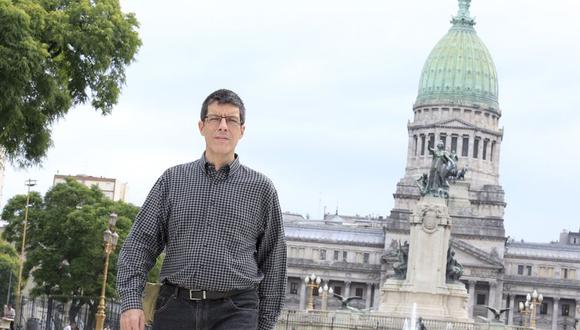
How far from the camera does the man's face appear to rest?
393 inches

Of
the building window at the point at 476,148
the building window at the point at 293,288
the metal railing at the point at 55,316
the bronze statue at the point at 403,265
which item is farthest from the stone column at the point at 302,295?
the bronze statue at the point at 403,265

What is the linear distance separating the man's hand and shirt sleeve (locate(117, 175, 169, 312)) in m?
0.04

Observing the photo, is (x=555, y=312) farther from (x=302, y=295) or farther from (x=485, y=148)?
(x=302, y=295)

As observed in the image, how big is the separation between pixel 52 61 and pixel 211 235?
73.8 feet

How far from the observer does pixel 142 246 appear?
9.98 m

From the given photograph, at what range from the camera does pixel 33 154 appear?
109ft

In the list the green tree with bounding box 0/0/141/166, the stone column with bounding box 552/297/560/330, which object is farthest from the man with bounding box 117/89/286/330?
the stone column with bounding box 552/297/560/330

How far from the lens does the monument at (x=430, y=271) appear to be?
70.2 meters

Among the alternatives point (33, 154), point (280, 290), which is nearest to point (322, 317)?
point (33, 154)

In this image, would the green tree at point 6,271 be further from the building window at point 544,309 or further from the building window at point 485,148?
the building window at point 485,148

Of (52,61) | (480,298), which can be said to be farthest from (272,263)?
(480,298)

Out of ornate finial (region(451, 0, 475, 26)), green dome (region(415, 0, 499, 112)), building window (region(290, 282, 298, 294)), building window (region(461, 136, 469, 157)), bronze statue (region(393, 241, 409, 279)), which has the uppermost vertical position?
ornate finial (region(451, 0, 475, 26))

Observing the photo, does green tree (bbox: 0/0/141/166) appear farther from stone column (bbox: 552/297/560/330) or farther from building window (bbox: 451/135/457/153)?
building window (bbox: 451/135/457/153)

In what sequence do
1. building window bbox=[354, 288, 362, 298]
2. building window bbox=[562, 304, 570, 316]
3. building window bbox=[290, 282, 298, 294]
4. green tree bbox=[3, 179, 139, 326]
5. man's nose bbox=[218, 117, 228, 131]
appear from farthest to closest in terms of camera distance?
building window bbox=[354, 288, 362, 298]
building window bbox=[290, 282, 298, 294]
building window bbox=[562, 304, 570, 316]
green tree bbox=[3, 179, 139, 326]
man's nose bbox=[218, 117, 228, 131]
